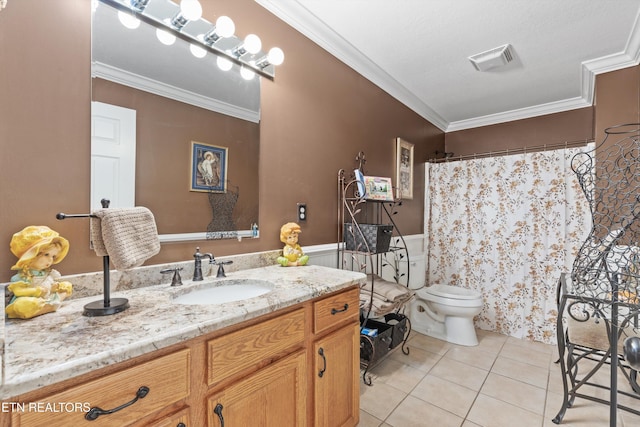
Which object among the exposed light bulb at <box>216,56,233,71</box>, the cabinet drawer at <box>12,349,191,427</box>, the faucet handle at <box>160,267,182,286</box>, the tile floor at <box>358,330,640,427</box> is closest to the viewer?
the cabinet drawer at <box>12,349,191,427</box>

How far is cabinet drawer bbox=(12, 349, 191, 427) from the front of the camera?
565 millimetres

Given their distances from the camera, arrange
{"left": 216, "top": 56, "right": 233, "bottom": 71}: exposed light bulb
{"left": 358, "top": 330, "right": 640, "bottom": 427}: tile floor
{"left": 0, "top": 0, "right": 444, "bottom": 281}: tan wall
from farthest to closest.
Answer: {"left": 358, "top": 330, "right": 640, "bottom": 427}: tile floor
{"left": 216, "top": 56, "right": 233, "bottom": 71}: exposed light bulb
{"left": 0, "top": 0, "right": 444, "bottom": 281}: tan wall

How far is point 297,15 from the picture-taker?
5.89ft

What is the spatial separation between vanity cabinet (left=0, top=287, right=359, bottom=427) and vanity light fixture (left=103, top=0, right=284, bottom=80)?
1.30 metres

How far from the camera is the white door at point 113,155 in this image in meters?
1.10

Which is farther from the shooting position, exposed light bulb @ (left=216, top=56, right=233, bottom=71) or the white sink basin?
exposed light bulb @ (left=216, top=56, right=233, bottom=71)

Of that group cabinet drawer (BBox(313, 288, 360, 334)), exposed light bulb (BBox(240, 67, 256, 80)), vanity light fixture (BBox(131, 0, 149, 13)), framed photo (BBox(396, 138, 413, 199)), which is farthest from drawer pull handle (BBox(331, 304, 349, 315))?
framed photo (BBox(396, 138, 413, 199))

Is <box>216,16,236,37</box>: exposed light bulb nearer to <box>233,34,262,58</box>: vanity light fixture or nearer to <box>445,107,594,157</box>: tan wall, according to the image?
<box>233,34,262,58</box>: vanity light fixture

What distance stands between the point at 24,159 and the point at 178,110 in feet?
1.93

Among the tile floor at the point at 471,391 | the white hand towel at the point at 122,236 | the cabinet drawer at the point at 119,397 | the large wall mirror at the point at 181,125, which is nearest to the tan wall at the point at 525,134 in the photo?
the tile floor at the point at 471,391

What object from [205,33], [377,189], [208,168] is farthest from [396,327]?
[205,33]

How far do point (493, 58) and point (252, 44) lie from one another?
1.85m

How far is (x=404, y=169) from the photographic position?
293cm

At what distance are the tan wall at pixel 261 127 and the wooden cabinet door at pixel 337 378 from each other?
0.66 metres
